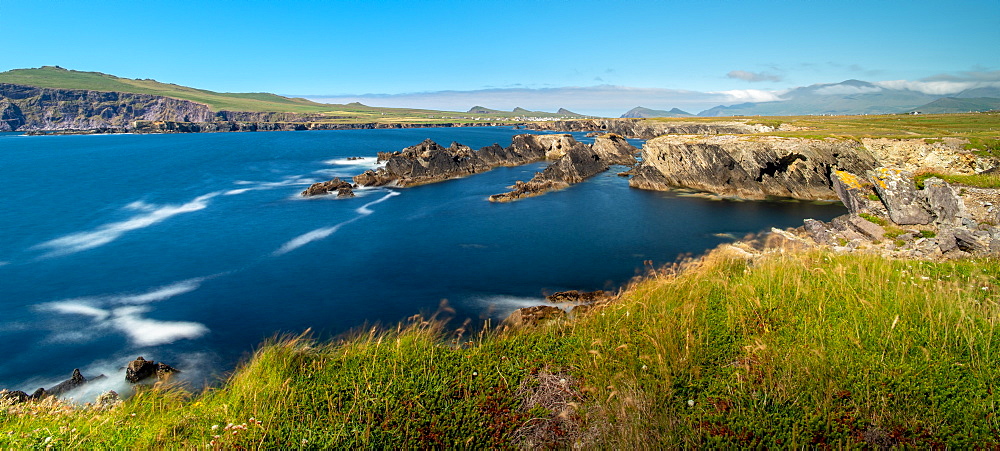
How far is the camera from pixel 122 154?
293 ft

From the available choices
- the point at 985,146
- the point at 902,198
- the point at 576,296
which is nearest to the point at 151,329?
the point at 576,296

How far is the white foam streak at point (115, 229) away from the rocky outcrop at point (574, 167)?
29.3 meters

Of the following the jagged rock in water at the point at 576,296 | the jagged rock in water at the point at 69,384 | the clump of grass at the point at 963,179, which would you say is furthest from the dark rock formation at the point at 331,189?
the clump of grass at the point at 963,179

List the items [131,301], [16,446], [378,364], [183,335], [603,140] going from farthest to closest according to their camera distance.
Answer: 1. [603,140]
2. [131,301]
3. [183,335]
4. [378,364]
5. [16,446]

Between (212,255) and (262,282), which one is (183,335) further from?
(212,255)

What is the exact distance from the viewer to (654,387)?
20.0ft

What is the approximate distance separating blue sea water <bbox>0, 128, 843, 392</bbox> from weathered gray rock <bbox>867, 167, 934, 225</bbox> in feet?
28.0

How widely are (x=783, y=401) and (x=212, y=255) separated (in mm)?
31587

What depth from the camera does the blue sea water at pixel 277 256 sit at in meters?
18.2

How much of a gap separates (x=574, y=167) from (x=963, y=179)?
133ft

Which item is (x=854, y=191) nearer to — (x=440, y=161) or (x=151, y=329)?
(x=151, y=329)

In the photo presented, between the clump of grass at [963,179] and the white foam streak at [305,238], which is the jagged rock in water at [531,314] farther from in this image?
the clump of grass at [963,179]

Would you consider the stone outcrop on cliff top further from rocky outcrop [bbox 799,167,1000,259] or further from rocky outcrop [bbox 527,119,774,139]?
rocky outcrop [bbox 799,167,1000,259]

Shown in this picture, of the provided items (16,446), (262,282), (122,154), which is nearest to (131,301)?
(262,282)
